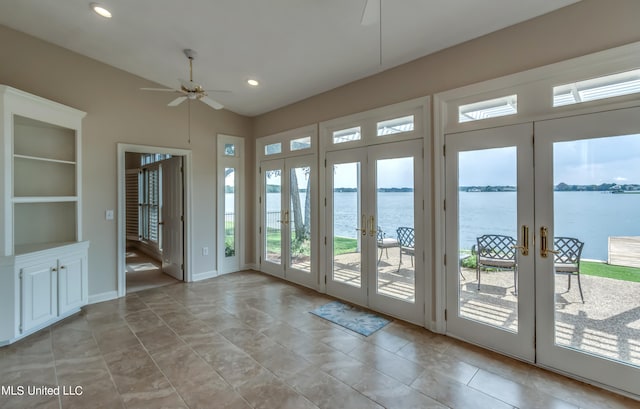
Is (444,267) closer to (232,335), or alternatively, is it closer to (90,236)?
(232,335)

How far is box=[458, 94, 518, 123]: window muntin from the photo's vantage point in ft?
9.18

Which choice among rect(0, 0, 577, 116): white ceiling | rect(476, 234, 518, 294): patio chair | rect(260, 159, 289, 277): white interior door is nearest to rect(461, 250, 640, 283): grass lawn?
rect(476, 234, 518, 294): patio chair

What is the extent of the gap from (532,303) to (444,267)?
0.83m

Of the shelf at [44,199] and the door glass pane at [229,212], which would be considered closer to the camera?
the shelf at [44,199]

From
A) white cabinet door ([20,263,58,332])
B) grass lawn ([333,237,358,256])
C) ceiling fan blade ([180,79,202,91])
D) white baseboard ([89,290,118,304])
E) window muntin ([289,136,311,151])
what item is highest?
ceiling fan blade ([180,79,202,91])

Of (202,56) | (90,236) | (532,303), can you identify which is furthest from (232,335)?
(202,56)

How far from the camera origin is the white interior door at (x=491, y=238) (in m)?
2.71

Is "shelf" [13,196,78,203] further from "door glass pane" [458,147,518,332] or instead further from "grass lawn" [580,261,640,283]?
"grass lawn" [580,261,640,283]

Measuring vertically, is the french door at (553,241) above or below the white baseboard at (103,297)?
above

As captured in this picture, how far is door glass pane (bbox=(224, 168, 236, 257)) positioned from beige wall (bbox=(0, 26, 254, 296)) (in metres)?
0.39

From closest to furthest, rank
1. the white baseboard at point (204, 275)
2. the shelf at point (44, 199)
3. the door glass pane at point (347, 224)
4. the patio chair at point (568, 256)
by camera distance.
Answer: the patio chair at point (568, 256) → the shelf at point (44, 199) → the door glass pane at point (347, 224) → the white baseboard at point (204, 275)

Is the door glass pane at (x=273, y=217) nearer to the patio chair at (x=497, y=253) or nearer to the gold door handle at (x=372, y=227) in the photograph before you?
the gold door handle at (x=372, y=227)

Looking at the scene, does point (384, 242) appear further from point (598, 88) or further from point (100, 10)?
point (100, 10)

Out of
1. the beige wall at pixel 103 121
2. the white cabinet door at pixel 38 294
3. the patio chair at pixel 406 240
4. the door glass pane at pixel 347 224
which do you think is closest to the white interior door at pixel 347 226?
the door glass pane at pixel 347 224
